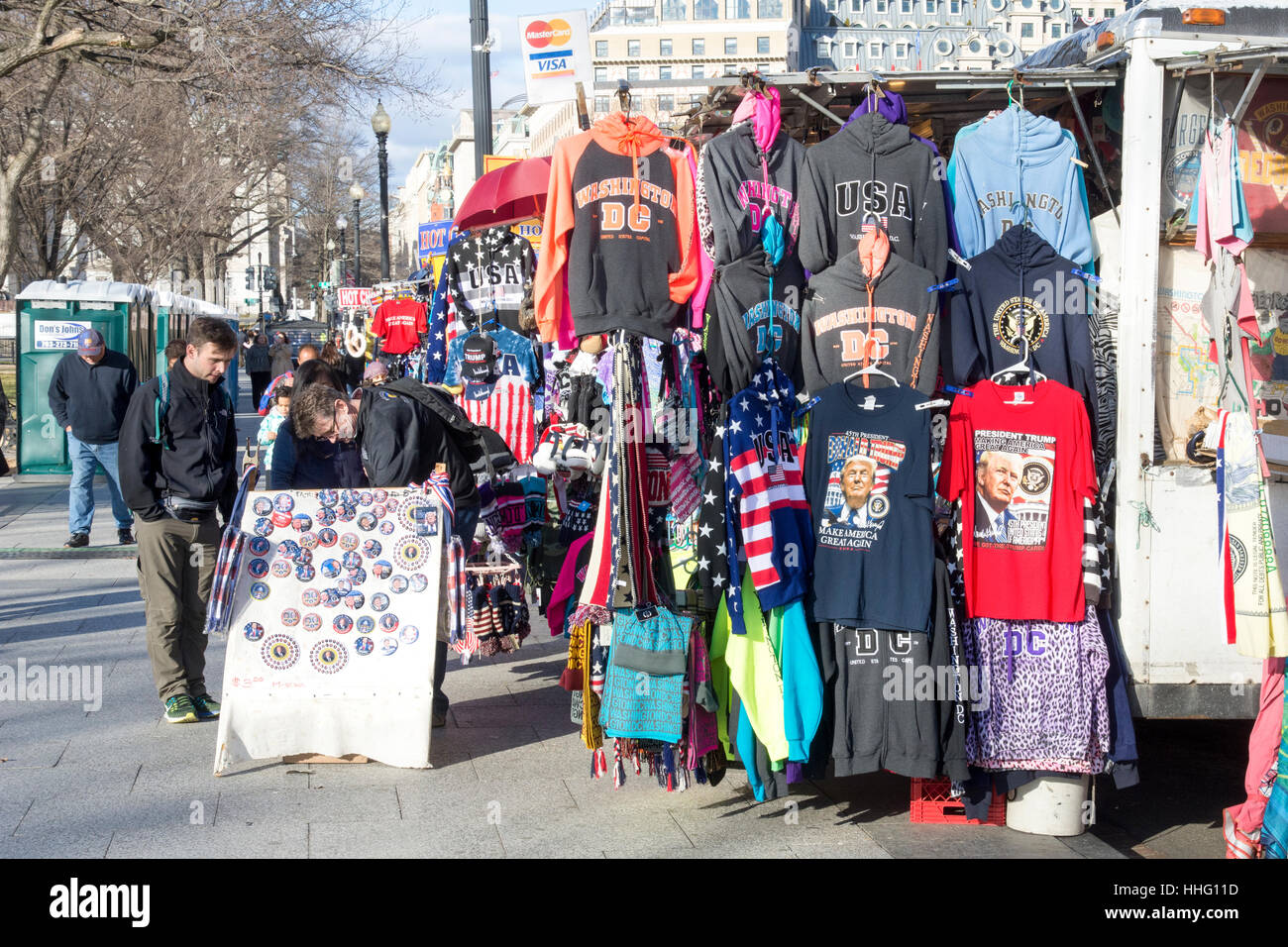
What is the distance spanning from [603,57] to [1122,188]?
111429 mm

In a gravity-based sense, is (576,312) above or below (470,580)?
above

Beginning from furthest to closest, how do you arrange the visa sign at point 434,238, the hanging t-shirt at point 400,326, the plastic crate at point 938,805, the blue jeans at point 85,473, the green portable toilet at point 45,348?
the green portable toilet at point 45,348 < the hanging t-shirt at point 400,326 < the visa sign at point 434,238 < the blue jeans at point 85,473 < the plastic crate at point 938,805

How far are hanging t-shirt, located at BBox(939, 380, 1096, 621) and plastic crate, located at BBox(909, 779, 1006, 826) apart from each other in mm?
790

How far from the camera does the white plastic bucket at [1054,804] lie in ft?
17.1

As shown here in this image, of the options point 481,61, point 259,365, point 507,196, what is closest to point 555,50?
point 507,196

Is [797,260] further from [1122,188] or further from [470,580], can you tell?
[470,580]

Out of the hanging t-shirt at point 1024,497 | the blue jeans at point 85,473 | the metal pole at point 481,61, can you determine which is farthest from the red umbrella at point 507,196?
the blue jeans at point 85,473

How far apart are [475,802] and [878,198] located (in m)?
3.11

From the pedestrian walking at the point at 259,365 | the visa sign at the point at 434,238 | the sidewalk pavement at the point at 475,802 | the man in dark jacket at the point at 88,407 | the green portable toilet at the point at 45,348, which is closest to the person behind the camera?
the sidewalk pavement at the point at 475,802

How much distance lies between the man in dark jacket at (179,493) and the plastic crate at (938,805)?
3.61m

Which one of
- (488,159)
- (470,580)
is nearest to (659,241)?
(470,580)

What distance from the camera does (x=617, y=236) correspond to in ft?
17.8

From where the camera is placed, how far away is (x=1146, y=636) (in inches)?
206

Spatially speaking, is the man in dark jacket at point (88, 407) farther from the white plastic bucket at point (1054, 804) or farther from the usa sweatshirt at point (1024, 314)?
the white plastic bucket at point (1054, 804)
